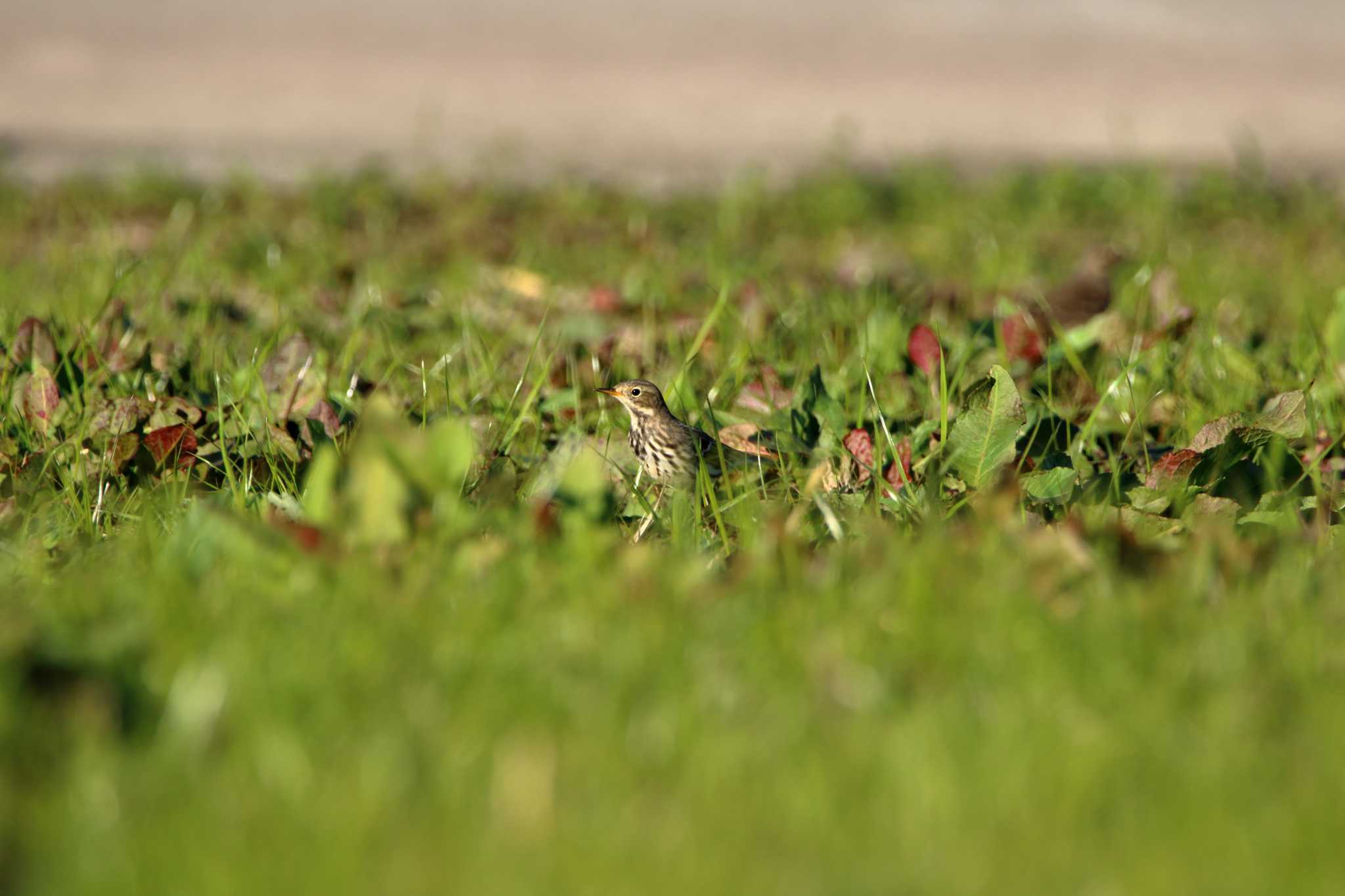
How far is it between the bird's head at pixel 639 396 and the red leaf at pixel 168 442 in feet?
3.86

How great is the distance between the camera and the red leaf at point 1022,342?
16.4ft

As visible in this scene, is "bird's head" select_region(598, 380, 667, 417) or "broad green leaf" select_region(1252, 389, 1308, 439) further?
"bird's head" select_region(598, 380, 667, 417)

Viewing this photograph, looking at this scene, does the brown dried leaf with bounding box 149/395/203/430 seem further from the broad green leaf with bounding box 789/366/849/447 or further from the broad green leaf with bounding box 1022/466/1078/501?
the broad green leaf with bounding box 1022/466/1078/501

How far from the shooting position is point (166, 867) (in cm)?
202

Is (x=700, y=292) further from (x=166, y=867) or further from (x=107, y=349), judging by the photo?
(x=166, y=867)

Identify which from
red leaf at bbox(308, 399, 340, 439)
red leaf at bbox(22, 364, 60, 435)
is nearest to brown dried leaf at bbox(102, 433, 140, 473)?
red leaf at bbox(22, 364, 60, 435)

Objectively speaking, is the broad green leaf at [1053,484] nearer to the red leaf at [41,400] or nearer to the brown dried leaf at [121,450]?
the brown dried leaf at [121,450]

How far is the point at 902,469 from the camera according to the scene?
3984 millimetres

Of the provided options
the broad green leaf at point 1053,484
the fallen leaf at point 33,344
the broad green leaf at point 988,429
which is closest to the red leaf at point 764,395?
the broad green leaf at point 988,429

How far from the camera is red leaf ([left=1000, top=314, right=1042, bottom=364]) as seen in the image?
499 centimetres

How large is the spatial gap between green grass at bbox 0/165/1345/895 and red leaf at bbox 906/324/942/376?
0.03 m

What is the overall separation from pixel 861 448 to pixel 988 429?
16.5 inches

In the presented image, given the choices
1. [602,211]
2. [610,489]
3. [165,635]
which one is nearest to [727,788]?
[165,635]

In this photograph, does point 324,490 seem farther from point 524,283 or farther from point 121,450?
point 524,283
